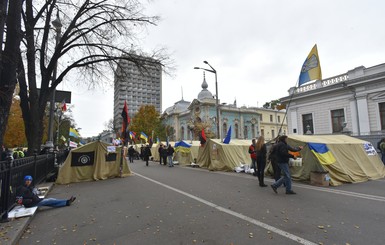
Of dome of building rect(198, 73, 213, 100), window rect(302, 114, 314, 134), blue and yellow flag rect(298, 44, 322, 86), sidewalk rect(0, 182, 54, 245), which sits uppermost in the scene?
dome of building rect(198, 73, 213, 100)

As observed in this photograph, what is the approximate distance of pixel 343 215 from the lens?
4.77 metres

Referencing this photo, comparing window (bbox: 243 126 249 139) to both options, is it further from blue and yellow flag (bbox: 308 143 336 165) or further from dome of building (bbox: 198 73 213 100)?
blue and yellow flag (bbox: 308 143 336 165)

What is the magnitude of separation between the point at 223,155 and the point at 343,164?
663 cm

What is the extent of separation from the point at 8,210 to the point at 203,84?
57.4 metres

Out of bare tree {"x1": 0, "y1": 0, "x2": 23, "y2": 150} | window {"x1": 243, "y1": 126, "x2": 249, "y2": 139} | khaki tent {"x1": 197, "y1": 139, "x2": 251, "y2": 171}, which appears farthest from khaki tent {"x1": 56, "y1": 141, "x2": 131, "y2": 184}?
window {"x1": 243, "y1": 126, "x2": 249, "y2": 139}

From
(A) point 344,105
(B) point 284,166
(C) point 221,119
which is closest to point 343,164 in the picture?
(B) point 284,166

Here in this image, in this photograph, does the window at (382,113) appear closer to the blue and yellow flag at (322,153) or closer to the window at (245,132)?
the blue and yellow flag at (322,153)

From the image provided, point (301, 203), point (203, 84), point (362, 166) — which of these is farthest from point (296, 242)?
point (203, 84)

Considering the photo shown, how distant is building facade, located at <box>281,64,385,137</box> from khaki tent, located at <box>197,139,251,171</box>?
679 cm

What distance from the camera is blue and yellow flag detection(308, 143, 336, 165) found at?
8754 millimetres

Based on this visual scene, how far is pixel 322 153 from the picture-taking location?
8.93m

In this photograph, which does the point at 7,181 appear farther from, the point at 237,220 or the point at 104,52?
the point at 104,52

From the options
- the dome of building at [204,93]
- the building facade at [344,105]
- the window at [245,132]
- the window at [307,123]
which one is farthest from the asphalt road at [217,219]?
the window at [245,132]

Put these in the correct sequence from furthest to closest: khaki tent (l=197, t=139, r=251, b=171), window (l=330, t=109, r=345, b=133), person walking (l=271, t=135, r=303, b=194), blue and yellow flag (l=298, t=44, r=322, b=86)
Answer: window (l=330, t=109, r=345, b=133) → khaki tent (l=197, t=139, r=251, b=171) → blue and yellow flag (l=298, t=44, r=322, b=86) → person walking (l=271, t=135, r=303, b=194)
